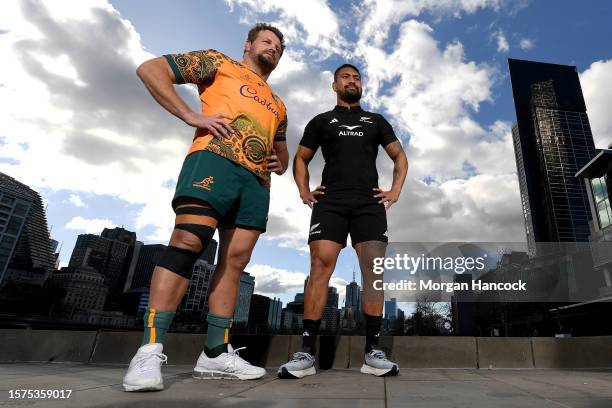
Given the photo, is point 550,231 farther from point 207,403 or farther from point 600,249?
point 207,403

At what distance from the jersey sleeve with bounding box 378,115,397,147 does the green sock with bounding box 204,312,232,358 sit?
217 centimetres

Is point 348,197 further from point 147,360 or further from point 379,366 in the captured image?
point 147,360

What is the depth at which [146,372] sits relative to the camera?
161 centimetres

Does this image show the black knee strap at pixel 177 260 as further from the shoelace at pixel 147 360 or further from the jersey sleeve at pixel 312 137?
the jersey sleeve at pixel 312 137

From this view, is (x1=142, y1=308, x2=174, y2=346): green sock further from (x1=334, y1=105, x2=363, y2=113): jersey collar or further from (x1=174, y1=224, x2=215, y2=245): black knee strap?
(x1=334, y1=105, x2=363, y2=113): jersey collar

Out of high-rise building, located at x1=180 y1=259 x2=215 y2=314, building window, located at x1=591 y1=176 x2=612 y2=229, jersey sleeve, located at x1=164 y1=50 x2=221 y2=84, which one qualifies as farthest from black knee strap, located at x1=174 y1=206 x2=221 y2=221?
high-rise building, located at x1=180 y1=259 x2=215 y2=314

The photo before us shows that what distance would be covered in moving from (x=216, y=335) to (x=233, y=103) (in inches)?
64.2

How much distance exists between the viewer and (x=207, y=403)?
1.30 metres

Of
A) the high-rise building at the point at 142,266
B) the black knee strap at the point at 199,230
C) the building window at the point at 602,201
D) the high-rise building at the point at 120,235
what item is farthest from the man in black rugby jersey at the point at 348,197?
the high-rise building at the point at 120,235

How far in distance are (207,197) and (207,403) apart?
1.14 m

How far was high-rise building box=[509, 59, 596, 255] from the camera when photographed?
81.8 m

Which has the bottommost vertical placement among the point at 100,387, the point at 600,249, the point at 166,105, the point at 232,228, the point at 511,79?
the point at 100,387

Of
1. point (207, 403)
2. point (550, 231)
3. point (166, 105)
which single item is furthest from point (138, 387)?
point (550, 231)

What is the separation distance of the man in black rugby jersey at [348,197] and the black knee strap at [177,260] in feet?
3.27
